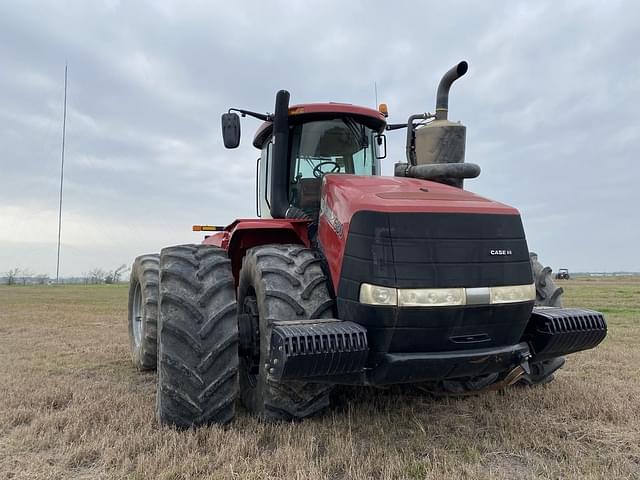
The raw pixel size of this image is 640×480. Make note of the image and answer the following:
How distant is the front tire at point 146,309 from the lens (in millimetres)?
5734

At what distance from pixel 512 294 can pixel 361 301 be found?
0.97 metres

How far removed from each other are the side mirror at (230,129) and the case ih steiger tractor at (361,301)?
0.03ft

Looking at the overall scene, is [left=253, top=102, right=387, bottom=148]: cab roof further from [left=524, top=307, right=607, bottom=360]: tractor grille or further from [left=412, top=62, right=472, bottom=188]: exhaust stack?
[left=524, top=307, right=607, bottom=360]: tractor grille

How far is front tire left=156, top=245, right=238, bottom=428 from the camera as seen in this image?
3.56 m

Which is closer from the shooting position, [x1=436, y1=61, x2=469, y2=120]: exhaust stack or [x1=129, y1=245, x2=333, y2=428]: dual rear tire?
[x1=129, y1=245, x2=333, y2=428]: dual rear tire

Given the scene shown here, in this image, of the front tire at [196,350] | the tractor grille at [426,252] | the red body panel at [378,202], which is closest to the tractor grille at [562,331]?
the tractor grille at [426,252]

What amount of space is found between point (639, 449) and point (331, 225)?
99.1 inches

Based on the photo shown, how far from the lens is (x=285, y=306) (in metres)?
3.46

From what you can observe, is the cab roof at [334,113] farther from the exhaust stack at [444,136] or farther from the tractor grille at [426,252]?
the tractor grille at [426,252]

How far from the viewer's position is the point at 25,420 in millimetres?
4117

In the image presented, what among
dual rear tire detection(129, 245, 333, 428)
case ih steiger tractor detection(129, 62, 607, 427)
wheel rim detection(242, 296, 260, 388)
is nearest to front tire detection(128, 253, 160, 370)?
case ih steiger tractor detection(129, 62, 607, 427)

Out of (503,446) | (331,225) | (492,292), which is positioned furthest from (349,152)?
(503,446)

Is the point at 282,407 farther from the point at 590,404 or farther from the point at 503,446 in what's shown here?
the point at 590,404

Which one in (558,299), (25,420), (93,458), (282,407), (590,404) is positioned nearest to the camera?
(93,458)
